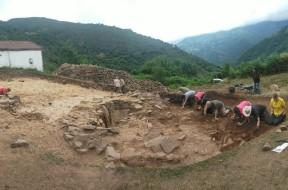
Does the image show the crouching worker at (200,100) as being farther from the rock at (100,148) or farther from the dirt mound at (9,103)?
the dirt mound at (9,103)

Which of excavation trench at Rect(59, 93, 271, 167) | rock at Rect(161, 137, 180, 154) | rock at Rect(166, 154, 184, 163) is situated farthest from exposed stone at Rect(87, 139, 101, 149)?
rock at Rect(166, 154, 184, 163)

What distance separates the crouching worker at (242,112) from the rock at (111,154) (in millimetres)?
3496

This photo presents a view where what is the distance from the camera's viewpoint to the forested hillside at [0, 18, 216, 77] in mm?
54250

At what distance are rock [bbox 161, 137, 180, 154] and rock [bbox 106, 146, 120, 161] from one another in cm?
111

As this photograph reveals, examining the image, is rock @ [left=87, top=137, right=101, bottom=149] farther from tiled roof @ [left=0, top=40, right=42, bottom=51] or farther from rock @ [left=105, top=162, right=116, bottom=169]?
tiled roof @ [left=0, top=40, right=42, bottom=51]

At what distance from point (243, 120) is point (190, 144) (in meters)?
1.77

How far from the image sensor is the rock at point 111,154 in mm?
10250

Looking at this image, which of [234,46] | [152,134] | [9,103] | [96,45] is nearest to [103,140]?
[152,134]

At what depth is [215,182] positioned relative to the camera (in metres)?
8.63

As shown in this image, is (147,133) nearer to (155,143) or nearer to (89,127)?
(155,143)

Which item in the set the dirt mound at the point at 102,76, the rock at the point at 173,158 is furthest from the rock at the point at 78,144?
the dirt mound at the point at 102,76

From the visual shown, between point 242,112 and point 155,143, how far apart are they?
2508 mm

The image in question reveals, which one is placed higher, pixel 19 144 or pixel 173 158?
pixel 19 144

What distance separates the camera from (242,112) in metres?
11.8
